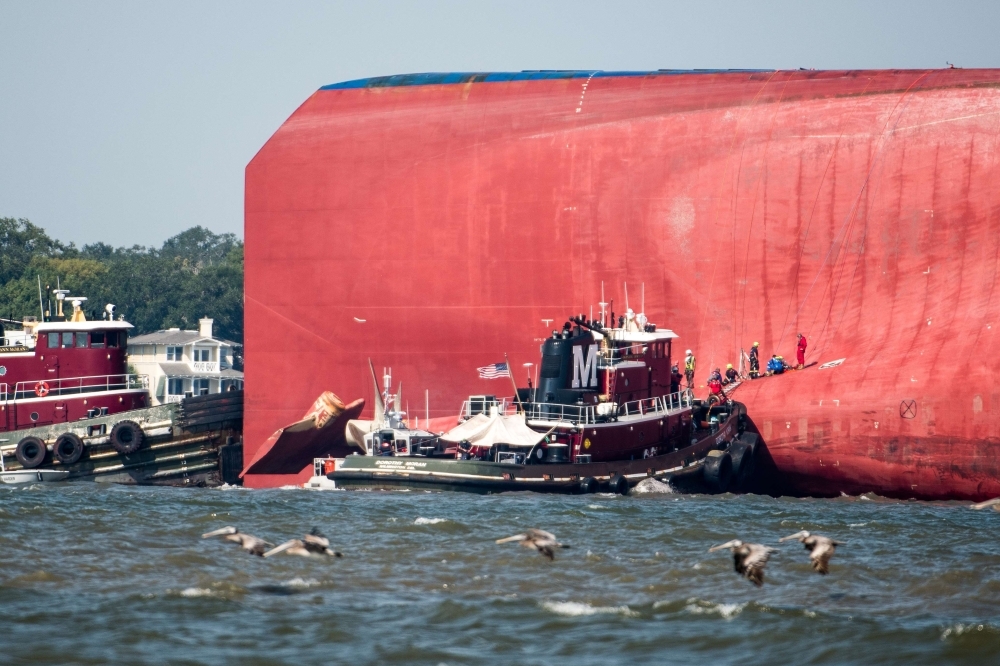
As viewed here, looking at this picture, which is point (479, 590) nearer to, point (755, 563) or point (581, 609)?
point (581, 609)

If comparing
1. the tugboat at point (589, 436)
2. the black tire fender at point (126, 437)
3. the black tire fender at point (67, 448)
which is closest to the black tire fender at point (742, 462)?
the tugboat at point (589, 436)

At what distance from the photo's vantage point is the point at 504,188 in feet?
115

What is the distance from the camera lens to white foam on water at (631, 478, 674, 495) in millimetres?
28484

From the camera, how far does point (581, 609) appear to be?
52.6ft

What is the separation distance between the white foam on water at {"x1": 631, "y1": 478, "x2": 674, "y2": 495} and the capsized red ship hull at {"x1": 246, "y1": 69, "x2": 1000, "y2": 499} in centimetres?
448

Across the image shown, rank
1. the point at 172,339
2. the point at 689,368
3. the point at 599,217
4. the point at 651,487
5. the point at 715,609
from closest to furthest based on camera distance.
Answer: the point at 715,609 → the point at 651,487 → the point at 689,368 → the point at 599,217 → the point at 172,339

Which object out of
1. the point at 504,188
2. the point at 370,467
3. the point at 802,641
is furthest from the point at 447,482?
the point at 802,641

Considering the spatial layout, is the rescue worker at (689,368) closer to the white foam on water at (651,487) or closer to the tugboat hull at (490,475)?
the tugboat hull at (490,475)

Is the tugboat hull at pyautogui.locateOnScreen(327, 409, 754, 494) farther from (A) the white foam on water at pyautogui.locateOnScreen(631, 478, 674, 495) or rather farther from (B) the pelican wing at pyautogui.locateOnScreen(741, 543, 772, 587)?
(B) the pelican wing at pyautogui.locateOnScreen(741, 543, 772, 587)

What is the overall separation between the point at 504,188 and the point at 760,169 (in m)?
6.27

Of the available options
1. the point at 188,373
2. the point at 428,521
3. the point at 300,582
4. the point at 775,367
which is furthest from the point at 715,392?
the point at 188,373

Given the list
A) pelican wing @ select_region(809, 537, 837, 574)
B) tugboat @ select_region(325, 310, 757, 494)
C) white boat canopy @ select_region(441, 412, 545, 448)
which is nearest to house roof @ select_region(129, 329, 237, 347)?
tugboat @ select_region(325, 310, 757, 494)

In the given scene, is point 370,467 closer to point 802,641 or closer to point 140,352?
point 802,641

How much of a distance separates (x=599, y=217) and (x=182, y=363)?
34271 millimetres
